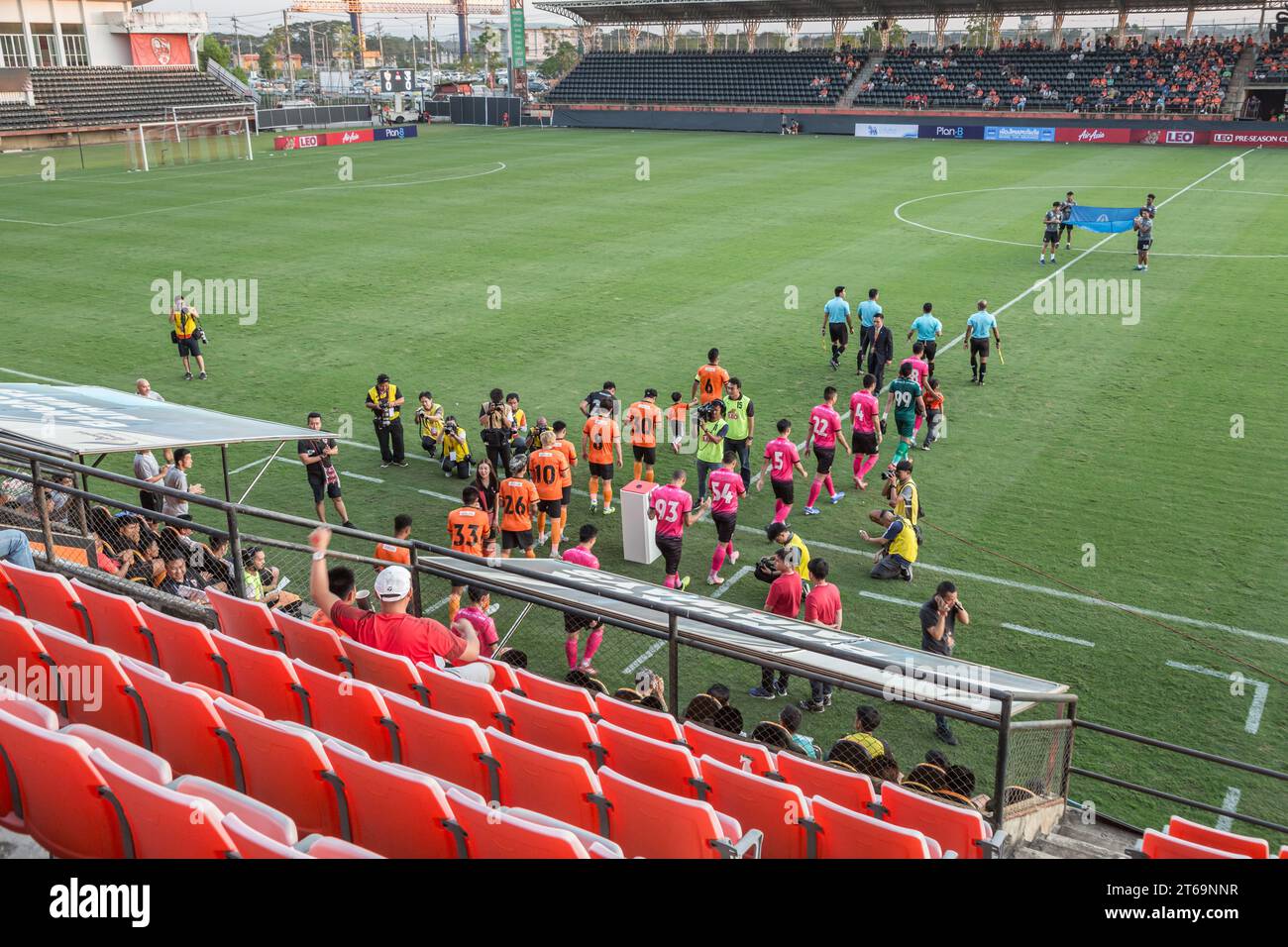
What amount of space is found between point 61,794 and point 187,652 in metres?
2.41

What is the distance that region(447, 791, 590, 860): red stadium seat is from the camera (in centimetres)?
470

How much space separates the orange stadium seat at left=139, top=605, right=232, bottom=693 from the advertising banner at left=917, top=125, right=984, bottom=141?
60.7m

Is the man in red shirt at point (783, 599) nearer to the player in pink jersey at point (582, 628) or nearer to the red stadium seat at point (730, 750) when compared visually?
the player in pink jersey at point (582, 628)

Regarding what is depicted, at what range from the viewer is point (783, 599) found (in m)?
10.7

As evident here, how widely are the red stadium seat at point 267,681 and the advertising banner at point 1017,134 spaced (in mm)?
60281

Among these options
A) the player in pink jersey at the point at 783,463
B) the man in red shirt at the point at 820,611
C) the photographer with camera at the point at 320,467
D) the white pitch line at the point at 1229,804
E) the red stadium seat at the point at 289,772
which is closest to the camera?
the red stadium seat at the point at 289,772

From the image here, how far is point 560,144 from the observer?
60438 mm

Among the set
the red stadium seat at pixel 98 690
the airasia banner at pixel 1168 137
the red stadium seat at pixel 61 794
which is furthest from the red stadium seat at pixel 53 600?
the airasia banner at pixel 1168 137

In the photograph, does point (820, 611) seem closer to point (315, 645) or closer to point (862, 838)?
point (862, 838)

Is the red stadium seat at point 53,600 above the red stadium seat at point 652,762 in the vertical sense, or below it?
above

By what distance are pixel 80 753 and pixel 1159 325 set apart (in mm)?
23274

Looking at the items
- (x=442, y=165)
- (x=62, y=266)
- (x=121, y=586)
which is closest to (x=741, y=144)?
(x=442, y=165)

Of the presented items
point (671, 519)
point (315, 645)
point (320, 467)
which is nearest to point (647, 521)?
point (671, 519)

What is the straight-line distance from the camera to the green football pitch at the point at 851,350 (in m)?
11.3
